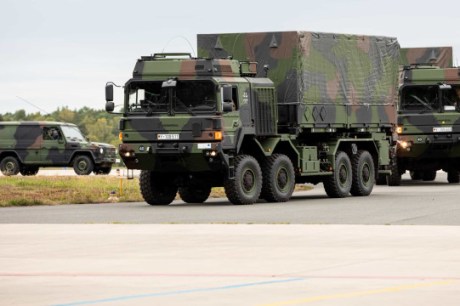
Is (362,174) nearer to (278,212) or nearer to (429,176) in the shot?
(278,212)

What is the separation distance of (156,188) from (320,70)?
509 cm

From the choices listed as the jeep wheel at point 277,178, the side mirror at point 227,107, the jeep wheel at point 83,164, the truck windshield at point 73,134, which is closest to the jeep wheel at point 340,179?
the jeep wheel at point 277,178

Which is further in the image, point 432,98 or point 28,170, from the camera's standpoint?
point 28,170

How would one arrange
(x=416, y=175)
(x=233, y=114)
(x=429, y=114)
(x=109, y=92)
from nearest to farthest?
(x=233, y=114), (x=109, y=92), (x=429, y=114), (x=416, y=175)

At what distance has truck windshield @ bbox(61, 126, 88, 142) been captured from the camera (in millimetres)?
55875

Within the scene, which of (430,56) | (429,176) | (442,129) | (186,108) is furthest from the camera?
(429,176)

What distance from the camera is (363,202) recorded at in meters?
32.8

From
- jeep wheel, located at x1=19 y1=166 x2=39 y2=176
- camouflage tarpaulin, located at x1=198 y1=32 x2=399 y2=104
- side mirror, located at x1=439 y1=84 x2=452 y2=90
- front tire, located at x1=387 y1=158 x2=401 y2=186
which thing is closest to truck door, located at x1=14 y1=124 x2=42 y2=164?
jeep wheel, located at x1=19 y1=166 x2=39 y2=176

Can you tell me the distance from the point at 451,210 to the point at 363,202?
4.68 meters

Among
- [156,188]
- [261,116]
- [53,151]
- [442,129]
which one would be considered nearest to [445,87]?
[442,129]

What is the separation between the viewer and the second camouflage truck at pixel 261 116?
31.4m

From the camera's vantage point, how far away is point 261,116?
3294cm
